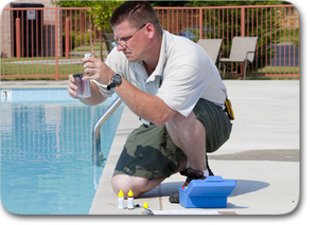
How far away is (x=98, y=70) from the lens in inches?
122

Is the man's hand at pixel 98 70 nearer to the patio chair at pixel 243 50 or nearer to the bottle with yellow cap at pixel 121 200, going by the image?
the bottle with yellow cap at pixel 121 200

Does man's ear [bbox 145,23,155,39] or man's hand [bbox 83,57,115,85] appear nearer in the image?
man's hand [bbox 83,57,115,85]

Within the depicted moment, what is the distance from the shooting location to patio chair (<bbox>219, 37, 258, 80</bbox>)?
13.6 meters

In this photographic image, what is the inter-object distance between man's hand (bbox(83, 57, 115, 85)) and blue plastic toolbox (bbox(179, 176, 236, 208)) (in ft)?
2.11

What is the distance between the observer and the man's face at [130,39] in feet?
10.7

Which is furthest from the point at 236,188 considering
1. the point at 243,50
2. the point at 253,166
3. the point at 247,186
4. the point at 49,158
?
the point at 243,50

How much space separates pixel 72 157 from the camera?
17.9 feet

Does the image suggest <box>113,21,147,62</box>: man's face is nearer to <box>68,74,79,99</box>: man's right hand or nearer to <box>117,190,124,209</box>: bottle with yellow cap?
<box>68,74,79,99</box>: man's right hand

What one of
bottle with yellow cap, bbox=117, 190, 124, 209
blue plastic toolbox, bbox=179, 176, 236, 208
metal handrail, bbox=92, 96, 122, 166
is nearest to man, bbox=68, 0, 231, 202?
blue plastic toolbox, bbox=179, 176, 236, 208

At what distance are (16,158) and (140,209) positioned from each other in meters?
2.60

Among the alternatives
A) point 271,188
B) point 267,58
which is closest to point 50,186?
point 271,188

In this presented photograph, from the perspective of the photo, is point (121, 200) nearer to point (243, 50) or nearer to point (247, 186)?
point (247, 186)

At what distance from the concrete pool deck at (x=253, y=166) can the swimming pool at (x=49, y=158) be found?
0.25 meters

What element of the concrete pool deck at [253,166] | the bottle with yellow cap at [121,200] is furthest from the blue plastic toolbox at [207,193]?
the bottle with yellow cap at [121,200]
